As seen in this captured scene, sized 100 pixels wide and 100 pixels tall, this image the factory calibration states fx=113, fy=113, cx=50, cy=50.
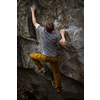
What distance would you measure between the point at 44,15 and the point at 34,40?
77 centimetres

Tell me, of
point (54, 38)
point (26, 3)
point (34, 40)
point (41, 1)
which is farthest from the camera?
point (34, 40)

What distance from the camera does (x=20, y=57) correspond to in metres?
3.94

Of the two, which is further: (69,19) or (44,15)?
(44,15)

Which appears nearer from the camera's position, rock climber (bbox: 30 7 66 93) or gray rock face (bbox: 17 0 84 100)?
rock climber (bbox: 30 7 66 93)

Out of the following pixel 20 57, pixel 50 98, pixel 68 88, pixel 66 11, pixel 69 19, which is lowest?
pixel 50 98

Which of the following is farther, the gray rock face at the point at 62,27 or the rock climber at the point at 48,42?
the gray rock face at the point at 62,27

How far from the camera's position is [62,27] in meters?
2.69

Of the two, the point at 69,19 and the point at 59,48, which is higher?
the point at 69,19

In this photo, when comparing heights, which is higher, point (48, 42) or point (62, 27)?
point (62, 27)

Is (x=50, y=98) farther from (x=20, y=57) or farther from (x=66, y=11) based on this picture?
(x=66, y=11)

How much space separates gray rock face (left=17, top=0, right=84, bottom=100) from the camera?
2.49 meters

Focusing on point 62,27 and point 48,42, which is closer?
point 48,42

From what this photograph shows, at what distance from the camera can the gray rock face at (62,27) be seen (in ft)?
8.18

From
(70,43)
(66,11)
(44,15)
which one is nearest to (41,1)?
(44,15)
